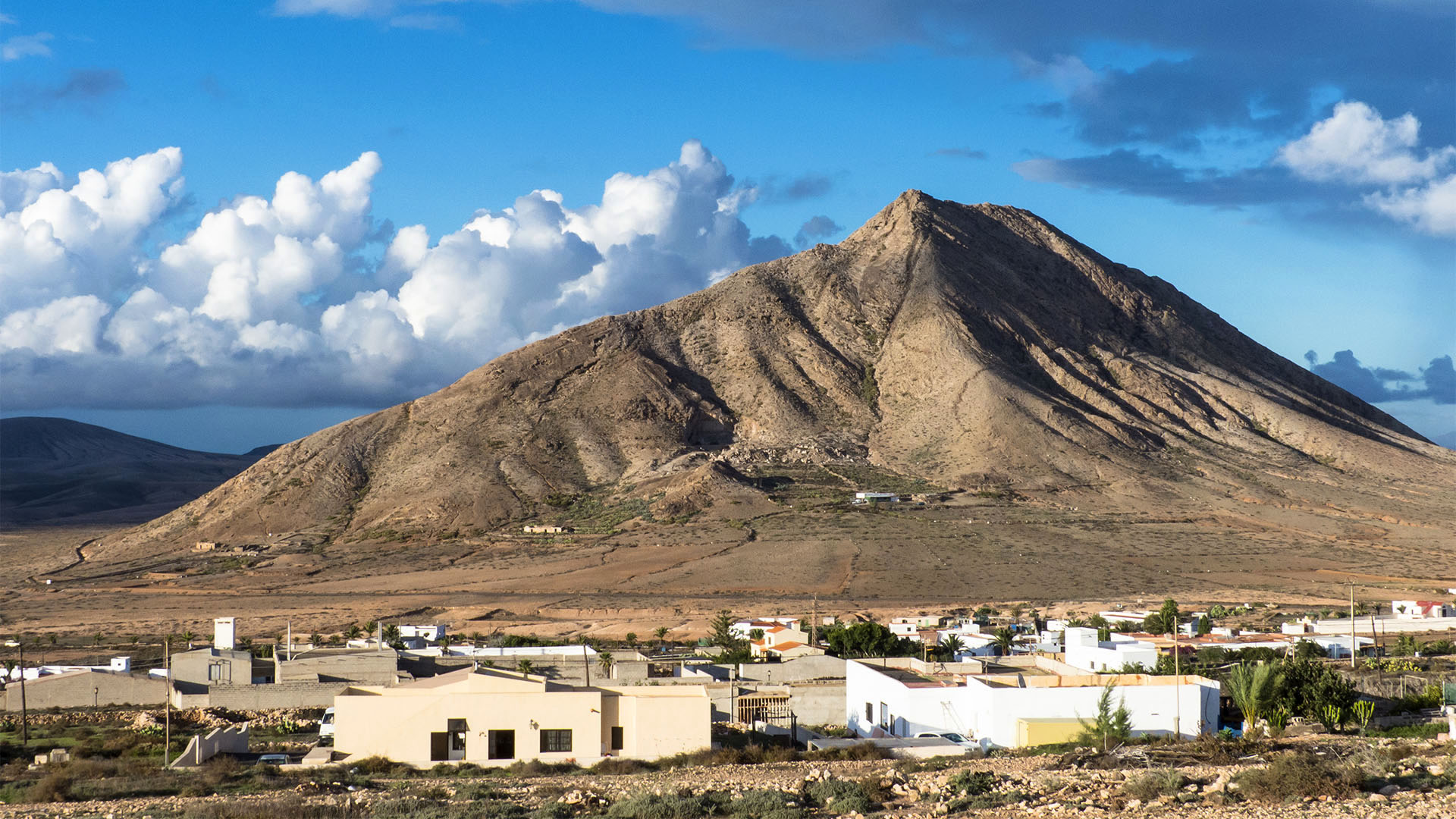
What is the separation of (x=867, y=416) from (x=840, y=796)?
306ft

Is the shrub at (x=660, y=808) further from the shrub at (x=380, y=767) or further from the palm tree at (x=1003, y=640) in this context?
the palm tree at (x=1003, y=640)

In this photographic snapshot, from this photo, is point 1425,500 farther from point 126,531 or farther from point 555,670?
point 126,531

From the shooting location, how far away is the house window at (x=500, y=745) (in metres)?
25.3

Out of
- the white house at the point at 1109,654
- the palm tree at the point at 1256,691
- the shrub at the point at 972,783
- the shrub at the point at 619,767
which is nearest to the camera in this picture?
the shrub at the point at 972,783

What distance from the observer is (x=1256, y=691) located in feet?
86.0

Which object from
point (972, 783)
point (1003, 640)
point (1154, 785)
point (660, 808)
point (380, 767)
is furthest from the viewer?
point (1003, 640)

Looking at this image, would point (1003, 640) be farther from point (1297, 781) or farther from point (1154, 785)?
point (1297, 781)

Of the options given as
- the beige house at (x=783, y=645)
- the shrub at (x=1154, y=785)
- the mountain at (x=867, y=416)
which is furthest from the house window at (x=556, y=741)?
the mountain at (x=867, y=416)

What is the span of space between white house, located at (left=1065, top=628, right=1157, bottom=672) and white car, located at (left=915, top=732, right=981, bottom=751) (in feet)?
34.9

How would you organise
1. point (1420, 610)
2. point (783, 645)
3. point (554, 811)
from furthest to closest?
point (1420, 610)
point (783, 645)
point (554, 811)

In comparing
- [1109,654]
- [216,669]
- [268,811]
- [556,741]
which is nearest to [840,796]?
[268,811]

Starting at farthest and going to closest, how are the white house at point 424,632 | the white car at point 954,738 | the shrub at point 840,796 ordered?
the white house at point 424,632 < the white car at point 954,738 < the shrub at point 840,796

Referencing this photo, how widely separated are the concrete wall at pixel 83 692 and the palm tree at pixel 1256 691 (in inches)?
1186

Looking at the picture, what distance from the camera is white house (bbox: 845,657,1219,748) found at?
2611cm
